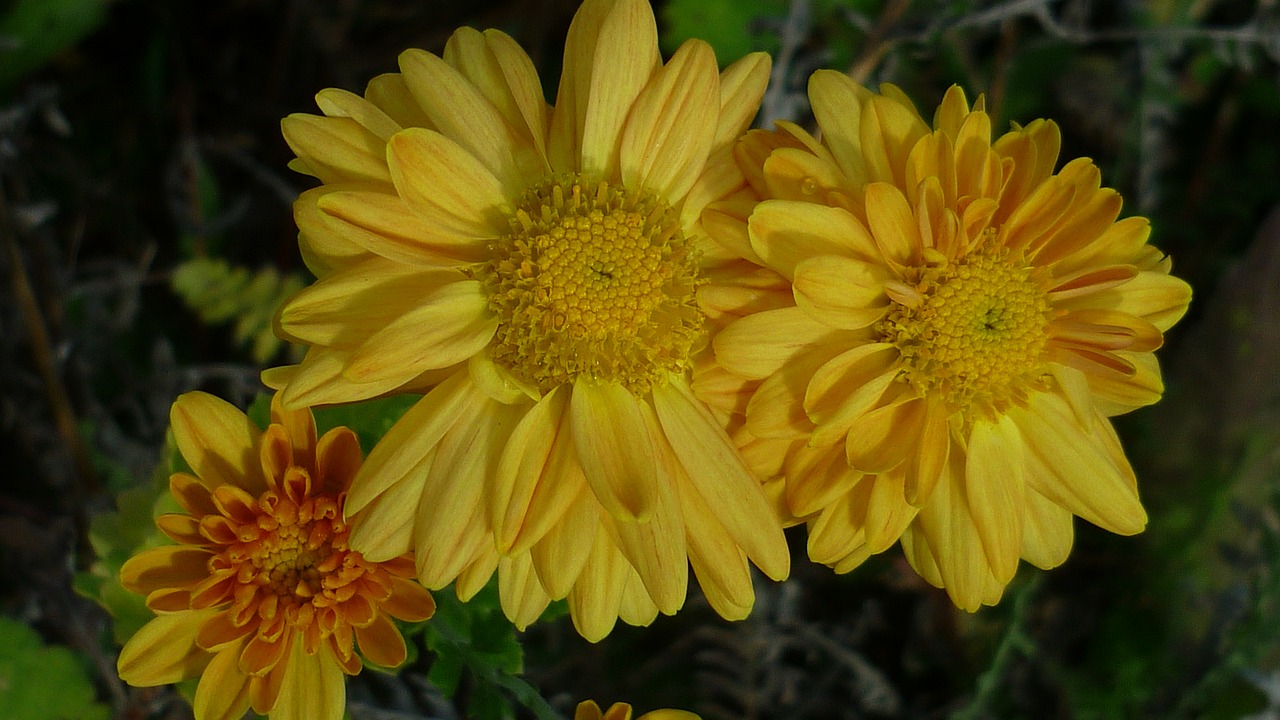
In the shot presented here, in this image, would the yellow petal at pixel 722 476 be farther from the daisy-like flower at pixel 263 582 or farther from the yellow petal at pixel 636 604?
the daisy-like flower at pixel 263 582

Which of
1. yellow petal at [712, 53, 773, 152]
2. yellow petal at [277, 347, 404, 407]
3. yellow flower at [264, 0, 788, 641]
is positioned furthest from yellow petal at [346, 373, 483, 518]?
yellow petal at [712, 53, 773, 152]

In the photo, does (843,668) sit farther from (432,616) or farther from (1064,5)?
(1064,5)

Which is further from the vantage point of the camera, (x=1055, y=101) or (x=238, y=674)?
(x=1055, y=101)

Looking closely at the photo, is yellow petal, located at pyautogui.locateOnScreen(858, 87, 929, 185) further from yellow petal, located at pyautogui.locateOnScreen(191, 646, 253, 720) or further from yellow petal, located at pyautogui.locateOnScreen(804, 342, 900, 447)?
yellow petal, located at pyautogui.locateOnScreen(191, 646, 253, 720)

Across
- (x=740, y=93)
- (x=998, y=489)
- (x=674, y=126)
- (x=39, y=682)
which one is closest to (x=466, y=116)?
(x=674, y=126)

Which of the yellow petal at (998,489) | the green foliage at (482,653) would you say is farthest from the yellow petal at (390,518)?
the yellow petal at (998,489)

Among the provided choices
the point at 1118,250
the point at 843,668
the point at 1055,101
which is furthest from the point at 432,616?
the point at 1055,101

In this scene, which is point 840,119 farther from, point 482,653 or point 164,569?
point 164,569
